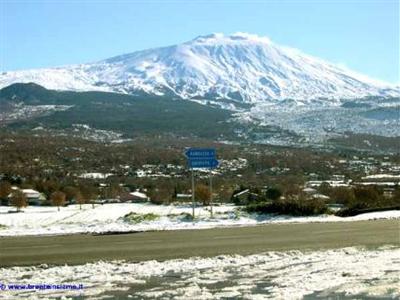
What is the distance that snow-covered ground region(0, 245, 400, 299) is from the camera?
9.80 metres

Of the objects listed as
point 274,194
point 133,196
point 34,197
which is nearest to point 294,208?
point 274,194

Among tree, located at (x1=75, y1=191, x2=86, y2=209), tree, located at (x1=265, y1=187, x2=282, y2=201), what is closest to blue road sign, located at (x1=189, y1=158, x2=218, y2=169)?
tree, located at (x1=265, y1=187, x2=282, y2=201)

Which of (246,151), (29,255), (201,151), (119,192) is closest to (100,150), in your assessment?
(246,151)

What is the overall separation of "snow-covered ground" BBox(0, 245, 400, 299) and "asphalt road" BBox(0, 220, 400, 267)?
44.5 inches

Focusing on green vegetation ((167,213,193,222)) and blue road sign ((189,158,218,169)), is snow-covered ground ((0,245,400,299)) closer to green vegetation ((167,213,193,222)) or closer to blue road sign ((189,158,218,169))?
green vegetation ((167,213,193,222))

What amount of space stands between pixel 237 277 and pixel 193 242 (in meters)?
5.75

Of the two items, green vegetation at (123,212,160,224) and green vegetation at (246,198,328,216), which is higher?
green vegetation at (246,198,328,216)

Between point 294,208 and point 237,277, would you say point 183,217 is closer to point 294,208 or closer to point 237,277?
point 294,208

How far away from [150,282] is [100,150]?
144 meters

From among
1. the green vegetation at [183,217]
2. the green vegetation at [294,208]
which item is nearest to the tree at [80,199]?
the green vegetation at [183,217]

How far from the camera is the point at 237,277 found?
11242 mm

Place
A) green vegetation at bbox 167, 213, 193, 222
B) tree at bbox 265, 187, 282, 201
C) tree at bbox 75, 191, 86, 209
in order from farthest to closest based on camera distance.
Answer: tree at bbox 75, 191, 86, 209 < tree at bbox 265, 187, 282, 201 < green vegetation at bbox 167, 213, 193, 222

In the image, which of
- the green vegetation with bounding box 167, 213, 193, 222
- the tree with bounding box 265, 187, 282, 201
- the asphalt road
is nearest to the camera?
the asphalt road

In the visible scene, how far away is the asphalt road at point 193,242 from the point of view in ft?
48.7
